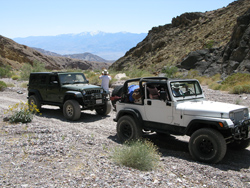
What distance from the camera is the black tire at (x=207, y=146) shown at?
5.37 m

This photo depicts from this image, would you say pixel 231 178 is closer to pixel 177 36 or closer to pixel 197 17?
pixel 177 36

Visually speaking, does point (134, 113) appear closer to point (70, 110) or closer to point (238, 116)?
point (238, 116)

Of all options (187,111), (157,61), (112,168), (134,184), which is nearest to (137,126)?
(187,111)

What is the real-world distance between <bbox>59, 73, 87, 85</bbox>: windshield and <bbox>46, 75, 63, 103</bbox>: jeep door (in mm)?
246

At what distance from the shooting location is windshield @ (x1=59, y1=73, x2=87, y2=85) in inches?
434

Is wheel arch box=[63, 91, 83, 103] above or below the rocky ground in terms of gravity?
above

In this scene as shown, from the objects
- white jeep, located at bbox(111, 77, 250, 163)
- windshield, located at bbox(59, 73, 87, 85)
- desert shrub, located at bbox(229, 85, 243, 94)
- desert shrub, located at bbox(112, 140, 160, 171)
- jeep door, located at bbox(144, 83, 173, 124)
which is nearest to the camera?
desert shrub, located at bbox(112, 140, 160, 171)

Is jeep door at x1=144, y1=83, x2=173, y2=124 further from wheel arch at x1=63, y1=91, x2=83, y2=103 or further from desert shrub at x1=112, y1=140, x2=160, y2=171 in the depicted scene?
wheel arch at x1=63, y1=91, x2=83, y2=103

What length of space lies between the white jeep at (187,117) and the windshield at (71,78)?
4348 mm

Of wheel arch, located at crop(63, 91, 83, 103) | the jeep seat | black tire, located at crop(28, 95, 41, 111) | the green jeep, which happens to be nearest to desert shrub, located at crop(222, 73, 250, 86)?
the green jeep

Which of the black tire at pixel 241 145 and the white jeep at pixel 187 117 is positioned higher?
the white jeep at pixel 187 117

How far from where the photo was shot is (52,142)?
252 inches

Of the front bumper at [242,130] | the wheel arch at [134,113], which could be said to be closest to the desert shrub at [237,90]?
the front bumper at [242,130]

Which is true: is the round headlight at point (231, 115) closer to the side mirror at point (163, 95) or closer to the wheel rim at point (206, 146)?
the wheel rim at point (206, 146)
